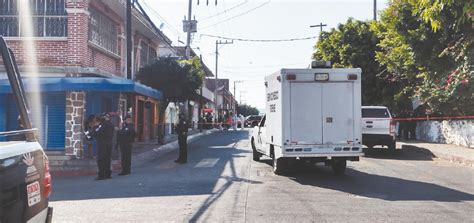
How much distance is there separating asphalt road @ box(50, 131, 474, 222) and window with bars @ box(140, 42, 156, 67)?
519 inches

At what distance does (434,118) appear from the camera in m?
23.4

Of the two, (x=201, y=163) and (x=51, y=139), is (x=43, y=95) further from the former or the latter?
(x=201, y=163)

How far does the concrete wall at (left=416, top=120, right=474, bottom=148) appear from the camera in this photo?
19869mm

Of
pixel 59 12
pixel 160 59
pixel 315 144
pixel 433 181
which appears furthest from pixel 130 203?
pixel 160 59

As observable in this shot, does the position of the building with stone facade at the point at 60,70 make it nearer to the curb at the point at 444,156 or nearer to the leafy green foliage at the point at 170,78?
the leafy green foliage at the point at 170,78

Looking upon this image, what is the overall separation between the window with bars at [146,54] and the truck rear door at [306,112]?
16493 millimetres

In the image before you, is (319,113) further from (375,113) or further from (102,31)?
(102,31)

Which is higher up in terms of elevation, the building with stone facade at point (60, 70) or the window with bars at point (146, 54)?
the window with bars at point (146, 54)

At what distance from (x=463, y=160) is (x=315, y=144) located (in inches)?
243

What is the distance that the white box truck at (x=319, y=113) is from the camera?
1236cm

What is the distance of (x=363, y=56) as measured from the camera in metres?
30.4

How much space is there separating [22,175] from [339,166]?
34.8ft

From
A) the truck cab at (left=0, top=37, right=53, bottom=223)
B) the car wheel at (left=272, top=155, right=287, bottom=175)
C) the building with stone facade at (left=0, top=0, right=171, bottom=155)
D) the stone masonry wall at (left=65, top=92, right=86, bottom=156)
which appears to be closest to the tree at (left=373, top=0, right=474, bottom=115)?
the car wheel at (left=272, top=155, right=287, bottom=175)

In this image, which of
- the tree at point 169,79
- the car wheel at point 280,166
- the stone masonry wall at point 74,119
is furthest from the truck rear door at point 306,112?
the tree at point 169,79
